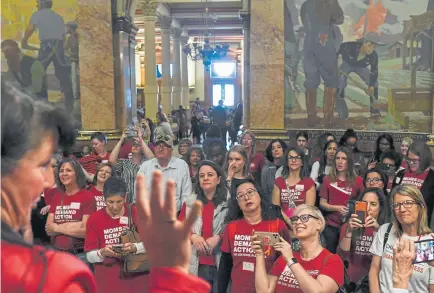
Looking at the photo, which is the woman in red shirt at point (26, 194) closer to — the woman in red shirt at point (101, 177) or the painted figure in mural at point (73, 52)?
the woman in red shirt at point (101, 177)

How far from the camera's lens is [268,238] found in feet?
11.8

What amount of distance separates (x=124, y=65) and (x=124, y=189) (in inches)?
328

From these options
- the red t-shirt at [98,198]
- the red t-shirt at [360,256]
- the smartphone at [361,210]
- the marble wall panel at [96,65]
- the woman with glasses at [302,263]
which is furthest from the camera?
the marble wall panel at [96,65]

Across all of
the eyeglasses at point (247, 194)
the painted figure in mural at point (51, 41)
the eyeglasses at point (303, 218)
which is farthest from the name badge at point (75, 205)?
the painted figure in mural at point (51, 41)

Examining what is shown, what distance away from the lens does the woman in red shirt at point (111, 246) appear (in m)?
4.17

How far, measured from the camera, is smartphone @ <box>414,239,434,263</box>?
3289 mm

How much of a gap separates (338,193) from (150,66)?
45.8 ft

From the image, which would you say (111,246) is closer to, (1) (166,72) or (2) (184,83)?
(1) (166,72)

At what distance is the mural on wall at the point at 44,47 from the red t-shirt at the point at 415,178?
318 inches

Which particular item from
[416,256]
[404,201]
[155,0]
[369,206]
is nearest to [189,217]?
[416,256]

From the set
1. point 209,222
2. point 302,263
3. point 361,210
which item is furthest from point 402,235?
point 209,222

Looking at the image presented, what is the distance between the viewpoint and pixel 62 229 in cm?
486

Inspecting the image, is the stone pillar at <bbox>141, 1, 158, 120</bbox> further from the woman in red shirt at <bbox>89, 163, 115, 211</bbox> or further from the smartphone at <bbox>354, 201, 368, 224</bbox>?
the smartphone at <bbox>354, 201, 368, 224</bbox>

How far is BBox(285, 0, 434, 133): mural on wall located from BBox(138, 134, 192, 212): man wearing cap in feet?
19.8
